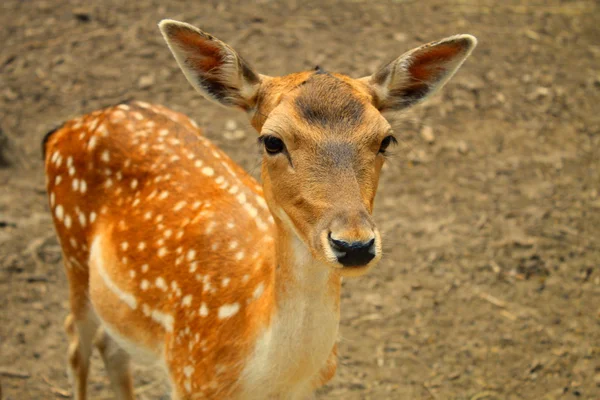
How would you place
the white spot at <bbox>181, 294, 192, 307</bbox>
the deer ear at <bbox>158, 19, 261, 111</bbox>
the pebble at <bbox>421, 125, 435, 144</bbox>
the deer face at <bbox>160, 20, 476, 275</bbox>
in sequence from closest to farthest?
the deer face at <bbox>160, 20, 476, 275</bbox>
the deer ear at <bbox>158, 19, 261, 111</bbox>
the white spot at <bbox>181, 294, 192, 307</bbox>
the pebble at <bbox>421, 125, 435, 144</bbox>

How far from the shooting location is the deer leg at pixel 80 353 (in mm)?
3945

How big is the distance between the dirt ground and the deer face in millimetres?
1902

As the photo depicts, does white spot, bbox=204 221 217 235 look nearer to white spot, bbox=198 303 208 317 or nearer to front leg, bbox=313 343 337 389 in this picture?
white spot, bbox=198 303 208 317

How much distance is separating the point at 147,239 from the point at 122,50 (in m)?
4.00

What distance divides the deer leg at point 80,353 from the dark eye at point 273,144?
71.4 inches

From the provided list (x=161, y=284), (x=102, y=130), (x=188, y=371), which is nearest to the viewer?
(x=188, y=371)

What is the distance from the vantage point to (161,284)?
336 cm

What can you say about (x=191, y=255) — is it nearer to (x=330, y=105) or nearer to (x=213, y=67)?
(x=213, y=67)

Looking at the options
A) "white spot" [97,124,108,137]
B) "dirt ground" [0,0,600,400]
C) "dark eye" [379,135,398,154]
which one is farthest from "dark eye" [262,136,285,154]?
"dirt ground" [0,0,600,400]

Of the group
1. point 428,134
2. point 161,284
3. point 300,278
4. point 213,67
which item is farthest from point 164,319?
point 428,134

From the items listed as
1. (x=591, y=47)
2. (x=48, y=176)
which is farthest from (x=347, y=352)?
(x=591, y=47)

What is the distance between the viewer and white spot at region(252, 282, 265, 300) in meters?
2.96

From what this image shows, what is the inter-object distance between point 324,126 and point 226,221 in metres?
0.94

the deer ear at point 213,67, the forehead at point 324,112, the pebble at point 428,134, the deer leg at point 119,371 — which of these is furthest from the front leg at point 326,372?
the pebble at point 428,134
